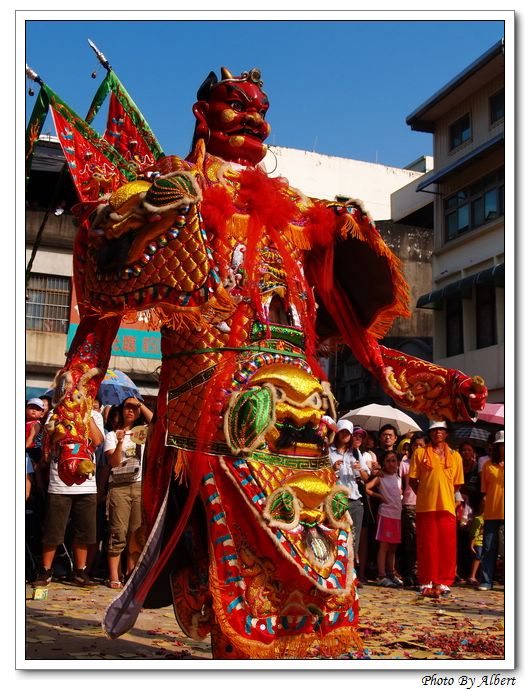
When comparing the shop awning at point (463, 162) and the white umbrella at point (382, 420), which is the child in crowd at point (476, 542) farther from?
the shop awning at point (463, 162)

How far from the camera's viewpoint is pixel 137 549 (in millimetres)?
3662

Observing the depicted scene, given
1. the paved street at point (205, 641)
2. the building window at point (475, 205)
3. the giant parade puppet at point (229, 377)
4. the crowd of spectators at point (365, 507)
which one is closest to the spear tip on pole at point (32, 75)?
the giant parade puppet at point (229, 377)

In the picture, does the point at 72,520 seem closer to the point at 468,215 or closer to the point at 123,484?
the point at 123,484

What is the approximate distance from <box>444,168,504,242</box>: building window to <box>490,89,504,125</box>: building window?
1151 mm

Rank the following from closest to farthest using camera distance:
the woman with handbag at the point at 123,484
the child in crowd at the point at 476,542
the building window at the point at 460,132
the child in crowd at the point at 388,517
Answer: the woman with handbag at the point at 123,484, the child in crowd at the point at 388,517, the child in crowd at the point at 476,542, the building window at the point at 460,132

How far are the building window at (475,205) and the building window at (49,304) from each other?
9.54 m

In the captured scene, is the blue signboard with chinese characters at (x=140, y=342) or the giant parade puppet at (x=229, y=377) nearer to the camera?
the giant parade puppet at (x=229, y=377)

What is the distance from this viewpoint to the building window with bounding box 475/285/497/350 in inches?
733

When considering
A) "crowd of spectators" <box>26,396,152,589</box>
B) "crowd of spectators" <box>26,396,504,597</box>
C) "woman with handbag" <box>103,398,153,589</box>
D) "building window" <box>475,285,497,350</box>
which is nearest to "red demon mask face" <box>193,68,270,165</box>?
"crowd of spectators" <box>26,396,504,597</box>

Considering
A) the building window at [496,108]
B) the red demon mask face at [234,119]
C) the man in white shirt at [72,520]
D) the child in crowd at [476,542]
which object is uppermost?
the building window at [496,108]

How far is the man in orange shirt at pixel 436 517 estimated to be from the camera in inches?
299

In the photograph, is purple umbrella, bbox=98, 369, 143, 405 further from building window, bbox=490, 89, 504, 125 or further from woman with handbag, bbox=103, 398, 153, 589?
building window, bbox=490, 89, 504, 125
